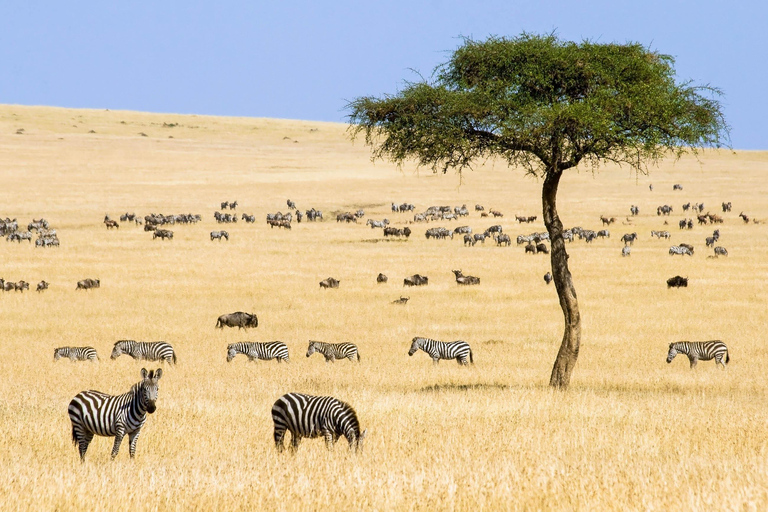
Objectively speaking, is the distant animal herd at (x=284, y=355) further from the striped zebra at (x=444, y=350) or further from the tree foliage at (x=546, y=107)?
the tree foliage at (x=546, y=107)

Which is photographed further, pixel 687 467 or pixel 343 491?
pixel 687 467

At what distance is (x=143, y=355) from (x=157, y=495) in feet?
54.9

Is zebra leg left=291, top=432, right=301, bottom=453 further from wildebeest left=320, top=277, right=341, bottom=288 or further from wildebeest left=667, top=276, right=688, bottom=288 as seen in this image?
wildebeest left=667, top=276, right=688, bottom=288

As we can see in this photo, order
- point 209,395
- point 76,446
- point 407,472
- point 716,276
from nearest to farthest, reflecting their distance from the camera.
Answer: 1. point 407,472
2. point 76,446
3. point 209,395
4. point 716,276

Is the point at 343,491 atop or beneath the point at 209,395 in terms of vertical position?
atop

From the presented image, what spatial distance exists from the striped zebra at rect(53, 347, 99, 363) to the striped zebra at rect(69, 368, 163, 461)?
43.8 feet

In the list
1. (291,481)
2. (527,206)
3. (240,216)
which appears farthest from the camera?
(527,206)

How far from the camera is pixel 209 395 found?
1666cm

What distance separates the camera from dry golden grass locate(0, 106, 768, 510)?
25.5 ft

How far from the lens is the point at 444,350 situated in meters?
23.4

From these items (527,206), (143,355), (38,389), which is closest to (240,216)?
(527,206)

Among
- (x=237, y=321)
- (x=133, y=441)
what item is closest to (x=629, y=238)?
(x=237, y=321)

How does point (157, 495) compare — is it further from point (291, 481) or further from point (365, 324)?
point (365, 324)

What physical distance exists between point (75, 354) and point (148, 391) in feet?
48.5
